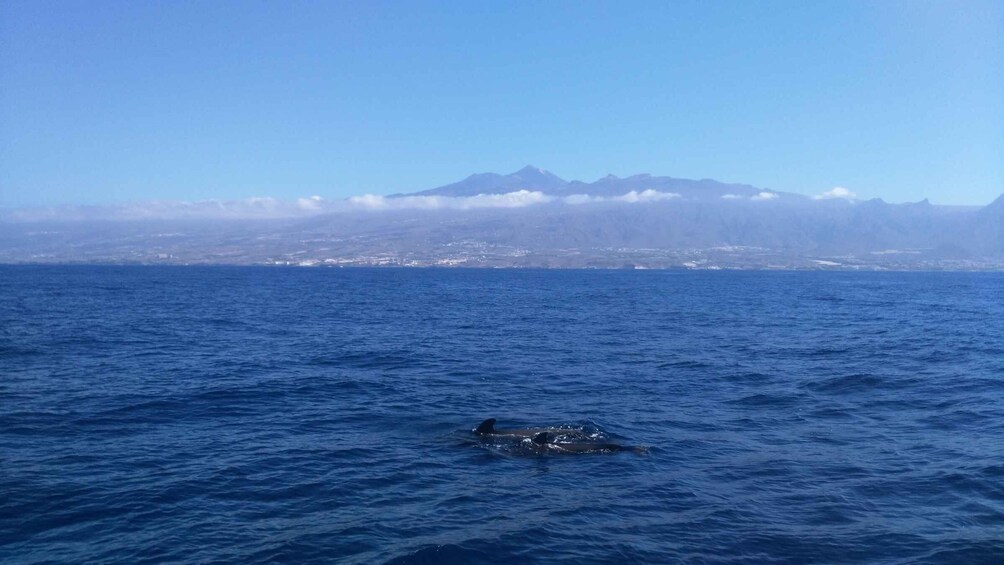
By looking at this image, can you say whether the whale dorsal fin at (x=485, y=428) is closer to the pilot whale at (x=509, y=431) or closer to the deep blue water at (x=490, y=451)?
the pilot whale at (x=509, y=431)

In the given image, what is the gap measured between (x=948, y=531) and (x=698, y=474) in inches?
255

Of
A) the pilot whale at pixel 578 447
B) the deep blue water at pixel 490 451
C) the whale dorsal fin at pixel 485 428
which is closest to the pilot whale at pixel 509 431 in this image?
the whale dorsal fin at pixel 485 428

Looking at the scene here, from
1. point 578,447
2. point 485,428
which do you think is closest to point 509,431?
point 485,428

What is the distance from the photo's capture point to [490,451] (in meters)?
24.2

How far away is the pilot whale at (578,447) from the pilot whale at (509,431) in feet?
1.65

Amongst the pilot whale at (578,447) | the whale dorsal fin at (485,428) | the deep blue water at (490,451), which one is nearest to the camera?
the deep blue water at (490,451)

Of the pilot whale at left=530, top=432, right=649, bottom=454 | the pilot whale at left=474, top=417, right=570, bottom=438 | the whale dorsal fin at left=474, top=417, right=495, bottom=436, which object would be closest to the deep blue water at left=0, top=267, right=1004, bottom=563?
the pilot whale at left=530, top=432, right=649, bottom=454

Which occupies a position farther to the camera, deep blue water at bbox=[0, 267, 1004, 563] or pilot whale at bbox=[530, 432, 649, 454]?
pilot whale at bbox=[530, 432, 649, 454]

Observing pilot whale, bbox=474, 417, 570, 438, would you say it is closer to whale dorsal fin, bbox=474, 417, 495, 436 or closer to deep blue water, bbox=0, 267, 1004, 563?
whale dorsal fin, bbox=474, 417, 495, 436

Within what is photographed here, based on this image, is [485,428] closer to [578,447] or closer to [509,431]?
[509,431]

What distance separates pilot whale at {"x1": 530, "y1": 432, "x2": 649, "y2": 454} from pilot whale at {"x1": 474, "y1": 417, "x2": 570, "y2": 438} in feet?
1.65

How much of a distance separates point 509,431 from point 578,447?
264 centimetres

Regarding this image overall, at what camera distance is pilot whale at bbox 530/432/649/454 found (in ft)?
79.9

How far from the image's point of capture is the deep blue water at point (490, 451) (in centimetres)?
1712
